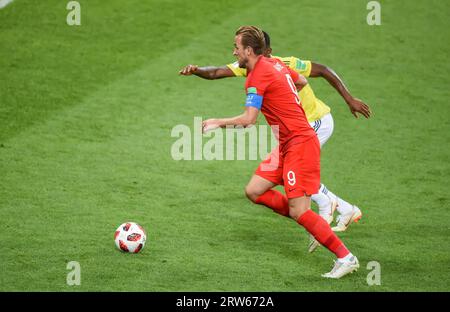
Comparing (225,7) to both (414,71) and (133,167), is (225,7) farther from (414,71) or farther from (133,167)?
(133,167)

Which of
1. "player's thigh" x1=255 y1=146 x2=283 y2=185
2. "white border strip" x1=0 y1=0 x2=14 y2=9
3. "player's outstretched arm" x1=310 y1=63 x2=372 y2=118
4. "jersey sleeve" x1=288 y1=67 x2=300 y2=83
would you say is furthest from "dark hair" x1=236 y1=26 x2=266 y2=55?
"white border strip" x1=0 y1=0 x2=14 y2=9

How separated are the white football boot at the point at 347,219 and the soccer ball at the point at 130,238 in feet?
→ 7.06

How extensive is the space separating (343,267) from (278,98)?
1.60 metres

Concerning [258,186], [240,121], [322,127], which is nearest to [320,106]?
[322,127]

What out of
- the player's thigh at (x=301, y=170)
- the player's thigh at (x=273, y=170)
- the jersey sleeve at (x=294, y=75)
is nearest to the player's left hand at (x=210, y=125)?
the player's thigh at (x=301, y=170)

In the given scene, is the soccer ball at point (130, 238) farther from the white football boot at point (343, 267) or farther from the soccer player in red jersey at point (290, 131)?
→ the white football boot at point (343, 267)

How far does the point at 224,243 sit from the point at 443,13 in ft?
29.1

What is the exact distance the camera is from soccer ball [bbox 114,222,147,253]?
7.33m

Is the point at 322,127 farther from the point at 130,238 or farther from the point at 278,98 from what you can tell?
the point at 130,238

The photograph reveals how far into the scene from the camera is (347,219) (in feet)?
27.1

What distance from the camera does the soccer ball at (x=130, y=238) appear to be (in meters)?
7.33

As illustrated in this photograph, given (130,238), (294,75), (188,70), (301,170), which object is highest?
(188,70)

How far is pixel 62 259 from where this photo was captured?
7203 millimetres

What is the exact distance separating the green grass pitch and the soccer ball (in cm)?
10
